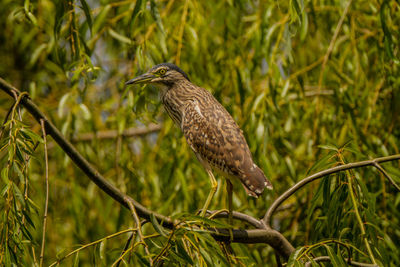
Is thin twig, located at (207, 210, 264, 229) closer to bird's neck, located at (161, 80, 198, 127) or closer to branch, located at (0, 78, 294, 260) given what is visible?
branch, located at (0, 78, 294, 260)

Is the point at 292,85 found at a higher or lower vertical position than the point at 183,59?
lower

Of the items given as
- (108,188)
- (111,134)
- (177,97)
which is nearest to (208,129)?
(177,97)

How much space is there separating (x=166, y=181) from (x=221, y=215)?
2.53 feet

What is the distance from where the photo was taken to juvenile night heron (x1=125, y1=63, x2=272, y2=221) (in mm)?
2158

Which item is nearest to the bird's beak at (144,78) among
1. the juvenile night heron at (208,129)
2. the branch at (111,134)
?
the juvenile night heron at (208,129)

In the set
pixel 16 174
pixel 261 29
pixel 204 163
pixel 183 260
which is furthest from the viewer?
pixel 261 29

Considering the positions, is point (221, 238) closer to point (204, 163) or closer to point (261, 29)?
point (204, 163)

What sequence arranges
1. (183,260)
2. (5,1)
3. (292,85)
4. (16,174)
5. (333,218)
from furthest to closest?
(5,1)
(292,85)
(333,218)
(16,174)
(183,260)

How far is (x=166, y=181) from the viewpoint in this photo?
2887 mm

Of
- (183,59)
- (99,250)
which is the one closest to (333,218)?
(99,250)

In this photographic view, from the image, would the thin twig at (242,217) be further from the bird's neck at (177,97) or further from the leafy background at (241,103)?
the bird's neck at (177,97)

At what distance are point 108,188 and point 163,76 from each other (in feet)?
3.13

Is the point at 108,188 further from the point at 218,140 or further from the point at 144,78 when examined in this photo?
the point at 144,78

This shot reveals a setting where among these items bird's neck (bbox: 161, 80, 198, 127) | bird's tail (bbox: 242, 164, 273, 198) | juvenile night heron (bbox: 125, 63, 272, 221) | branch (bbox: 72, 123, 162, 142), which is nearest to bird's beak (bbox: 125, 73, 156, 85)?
juvenile night heron (bbox: 125, 63, 272, 221)
